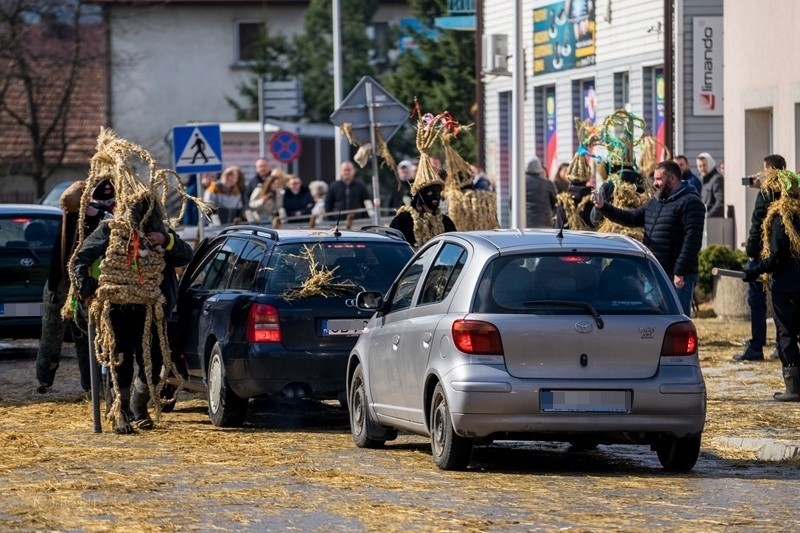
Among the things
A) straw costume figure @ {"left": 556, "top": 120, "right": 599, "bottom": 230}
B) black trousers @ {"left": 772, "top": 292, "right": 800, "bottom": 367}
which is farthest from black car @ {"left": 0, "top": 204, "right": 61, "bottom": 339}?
black trousers @ {"left": 772, "top": 292, "right": 800, "bottom": 367}

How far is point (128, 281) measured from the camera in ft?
43.5

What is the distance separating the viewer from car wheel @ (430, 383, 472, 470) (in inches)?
419

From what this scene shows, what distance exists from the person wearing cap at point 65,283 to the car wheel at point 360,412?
2390mm

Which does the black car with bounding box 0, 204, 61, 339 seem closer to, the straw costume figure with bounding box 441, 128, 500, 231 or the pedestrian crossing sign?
the straw costume figure with bounding box 441, 128, 500, 231

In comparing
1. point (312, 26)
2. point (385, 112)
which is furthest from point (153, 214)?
point (312, 26)

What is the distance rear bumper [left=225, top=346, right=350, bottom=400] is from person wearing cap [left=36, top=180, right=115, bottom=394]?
1.60 metres

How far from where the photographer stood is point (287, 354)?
42.5 feet

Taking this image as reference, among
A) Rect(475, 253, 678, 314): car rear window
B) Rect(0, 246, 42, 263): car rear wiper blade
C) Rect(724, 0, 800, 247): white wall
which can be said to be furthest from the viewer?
Rect(724, 0, 800, 247): white wall

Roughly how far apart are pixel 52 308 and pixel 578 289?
6890mm

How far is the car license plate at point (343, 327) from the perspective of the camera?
Result: 1307 cm

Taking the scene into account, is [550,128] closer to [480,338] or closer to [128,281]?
[128,281]

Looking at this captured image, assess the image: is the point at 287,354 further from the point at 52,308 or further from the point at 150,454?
the point at 52,308

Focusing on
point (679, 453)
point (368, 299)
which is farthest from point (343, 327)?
point (679, 453)

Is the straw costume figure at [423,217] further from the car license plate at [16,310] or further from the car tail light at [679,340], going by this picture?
the car tail light at [679,340]
